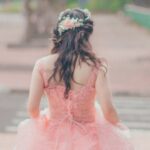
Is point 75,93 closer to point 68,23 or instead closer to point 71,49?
point 71,49

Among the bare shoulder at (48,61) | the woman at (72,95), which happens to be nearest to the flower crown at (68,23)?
the woman at (72,95)

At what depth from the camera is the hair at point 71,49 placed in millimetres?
5312

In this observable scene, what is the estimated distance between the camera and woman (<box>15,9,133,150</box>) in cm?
532

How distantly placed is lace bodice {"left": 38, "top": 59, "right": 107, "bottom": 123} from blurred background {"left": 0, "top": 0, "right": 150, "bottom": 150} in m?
0.84

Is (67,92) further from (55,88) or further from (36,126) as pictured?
(36,126)

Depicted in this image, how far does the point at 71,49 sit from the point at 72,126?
1.87 ft

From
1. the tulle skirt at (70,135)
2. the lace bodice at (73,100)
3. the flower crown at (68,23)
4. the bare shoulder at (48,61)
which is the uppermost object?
the flower crown at (68,23)

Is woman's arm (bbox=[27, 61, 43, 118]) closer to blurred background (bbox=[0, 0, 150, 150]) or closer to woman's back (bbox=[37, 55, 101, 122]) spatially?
woman's back (bbox=[37, 55, 101, 122])

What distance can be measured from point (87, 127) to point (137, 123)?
22.6 ft

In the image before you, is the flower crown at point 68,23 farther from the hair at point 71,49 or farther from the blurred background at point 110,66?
the blurred background at point 110,66

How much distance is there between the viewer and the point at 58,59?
534 centimetres

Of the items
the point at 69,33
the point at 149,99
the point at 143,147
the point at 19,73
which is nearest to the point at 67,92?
the point at 69,33

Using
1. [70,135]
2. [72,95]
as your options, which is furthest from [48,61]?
[70,135]

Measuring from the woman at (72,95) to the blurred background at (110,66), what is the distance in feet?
2.36
